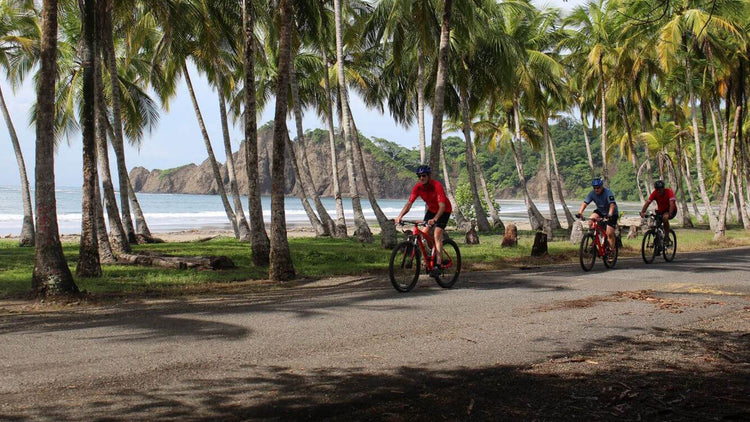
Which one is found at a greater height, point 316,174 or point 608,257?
point 316,174

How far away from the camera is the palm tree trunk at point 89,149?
1131 centimetres

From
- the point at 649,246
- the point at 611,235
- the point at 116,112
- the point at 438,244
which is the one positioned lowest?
the point at 649,246

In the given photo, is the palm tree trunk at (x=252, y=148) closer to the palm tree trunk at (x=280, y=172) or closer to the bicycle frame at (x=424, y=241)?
the palm tree trunk at (x=280, y=172)

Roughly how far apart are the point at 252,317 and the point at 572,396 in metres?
4.08

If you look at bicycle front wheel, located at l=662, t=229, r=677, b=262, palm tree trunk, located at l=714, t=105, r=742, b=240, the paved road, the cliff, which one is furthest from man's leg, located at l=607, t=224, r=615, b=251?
the cliff

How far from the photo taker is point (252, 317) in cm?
730

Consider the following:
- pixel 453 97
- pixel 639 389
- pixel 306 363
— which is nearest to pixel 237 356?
pixel 306 363

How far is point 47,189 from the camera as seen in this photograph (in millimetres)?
9430

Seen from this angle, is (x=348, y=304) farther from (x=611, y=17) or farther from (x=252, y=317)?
(x=611, y=17)

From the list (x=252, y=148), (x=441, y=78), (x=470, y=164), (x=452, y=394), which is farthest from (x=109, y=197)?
(x=470, y=164)

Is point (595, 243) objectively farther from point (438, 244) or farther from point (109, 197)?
point (109, 197)

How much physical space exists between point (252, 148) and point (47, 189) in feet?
19.2

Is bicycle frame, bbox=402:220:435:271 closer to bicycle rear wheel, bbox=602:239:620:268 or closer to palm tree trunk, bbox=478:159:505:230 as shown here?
bicycle rear wheel, bbox=602:239:620:268

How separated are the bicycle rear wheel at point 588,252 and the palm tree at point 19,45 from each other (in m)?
18.6
